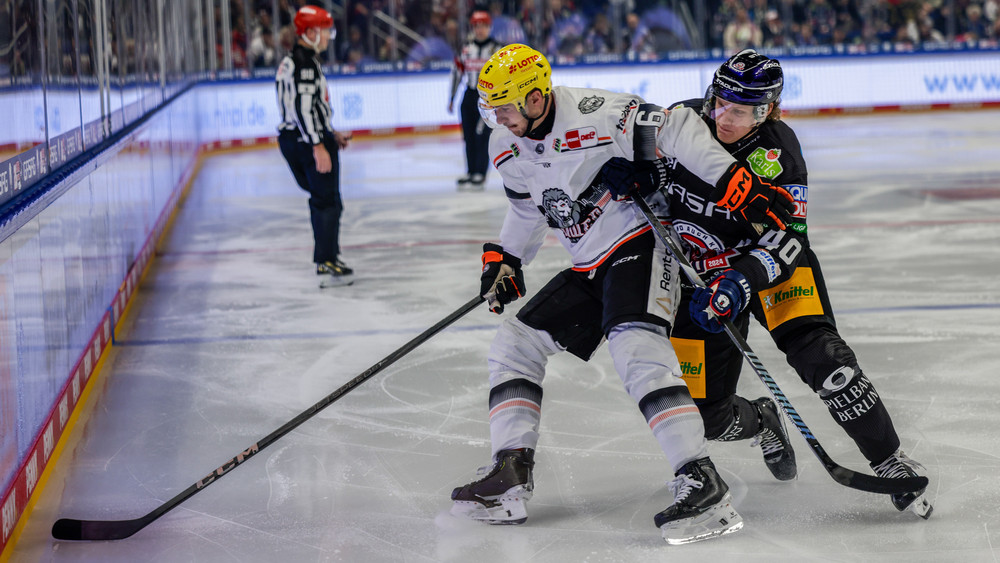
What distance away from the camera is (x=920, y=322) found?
5.14 meters

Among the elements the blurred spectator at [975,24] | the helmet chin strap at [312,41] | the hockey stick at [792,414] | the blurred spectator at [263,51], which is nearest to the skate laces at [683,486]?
the hockey stick at [792,414]

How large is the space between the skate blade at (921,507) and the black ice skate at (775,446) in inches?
15.8

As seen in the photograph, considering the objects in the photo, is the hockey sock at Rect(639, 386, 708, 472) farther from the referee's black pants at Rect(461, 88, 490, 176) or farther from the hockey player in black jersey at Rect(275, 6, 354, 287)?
the referee's black pants at Rect(461, 88, 490, 176)

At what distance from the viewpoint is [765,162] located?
9.80 ft

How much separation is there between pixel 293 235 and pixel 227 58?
7.79 m

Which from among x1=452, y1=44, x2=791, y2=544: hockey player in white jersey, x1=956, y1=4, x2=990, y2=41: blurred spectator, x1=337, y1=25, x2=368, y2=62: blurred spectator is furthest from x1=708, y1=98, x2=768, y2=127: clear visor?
x1=956, y1=4, x2=990, y2=41: blurred spectator

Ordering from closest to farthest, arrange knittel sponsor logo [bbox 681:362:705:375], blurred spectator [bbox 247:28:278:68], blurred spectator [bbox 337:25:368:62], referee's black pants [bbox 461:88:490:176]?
knittel sponsor logo [bbox 681:362:705:375] → referee's black pants [bbox 461:88:490:176] → blurred spectator [bbox 247:28:278:68] → blurred spectator [bbox 337:25:368:62]

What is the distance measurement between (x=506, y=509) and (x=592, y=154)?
96 cm

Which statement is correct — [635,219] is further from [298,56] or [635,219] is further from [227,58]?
[227,58]

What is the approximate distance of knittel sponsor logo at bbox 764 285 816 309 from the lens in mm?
3014

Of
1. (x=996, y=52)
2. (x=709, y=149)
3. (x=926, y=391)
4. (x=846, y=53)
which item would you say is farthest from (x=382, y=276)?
(x=996, y=52)

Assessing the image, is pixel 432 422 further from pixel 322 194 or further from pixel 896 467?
pixel 322 194

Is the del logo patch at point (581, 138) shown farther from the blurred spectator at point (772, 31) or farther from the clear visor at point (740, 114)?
the blurred spectator at point (772, 31)

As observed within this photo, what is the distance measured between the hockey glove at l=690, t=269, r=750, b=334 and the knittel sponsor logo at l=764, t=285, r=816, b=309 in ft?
0.47
